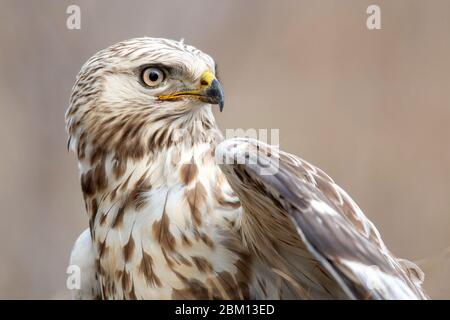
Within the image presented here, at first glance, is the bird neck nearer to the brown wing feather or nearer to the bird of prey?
the bird of prey

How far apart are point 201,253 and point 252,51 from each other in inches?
106

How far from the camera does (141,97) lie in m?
2.95

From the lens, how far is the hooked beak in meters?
2.91

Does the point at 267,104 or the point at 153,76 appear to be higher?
the point at 153,76

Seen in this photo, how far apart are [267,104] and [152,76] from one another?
7.35 ft

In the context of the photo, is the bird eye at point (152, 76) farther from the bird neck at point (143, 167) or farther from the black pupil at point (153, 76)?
the bird neck at point (143, 167)

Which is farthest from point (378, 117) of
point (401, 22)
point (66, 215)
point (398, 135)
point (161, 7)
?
point (66, 215)

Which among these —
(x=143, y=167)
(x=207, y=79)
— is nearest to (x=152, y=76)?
(x=207, y=79)

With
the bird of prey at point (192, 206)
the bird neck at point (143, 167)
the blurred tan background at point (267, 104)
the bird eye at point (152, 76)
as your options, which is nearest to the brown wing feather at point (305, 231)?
the bird of prey at point (192, 206)

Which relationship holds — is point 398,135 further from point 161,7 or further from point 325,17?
point 161,7

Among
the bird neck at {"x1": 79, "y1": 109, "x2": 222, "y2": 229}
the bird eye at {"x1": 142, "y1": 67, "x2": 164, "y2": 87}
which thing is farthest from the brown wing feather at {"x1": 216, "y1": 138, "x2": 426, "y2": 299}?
the bird eye at {"x1": 142, "y1": 67, "x2": 164, "y2": 87}

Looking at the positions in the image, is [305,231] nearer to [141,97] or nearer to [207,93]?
[207,93]

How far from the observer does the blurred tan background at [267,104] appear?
193 inches

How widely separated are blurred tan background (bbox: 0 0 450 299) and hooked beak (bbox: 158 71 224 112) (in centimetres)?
197
